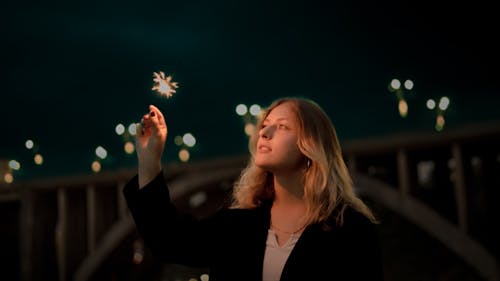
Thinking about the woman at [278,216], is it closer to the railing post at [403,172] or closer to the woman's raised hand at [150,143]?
the woman's raised hand at [150,143]

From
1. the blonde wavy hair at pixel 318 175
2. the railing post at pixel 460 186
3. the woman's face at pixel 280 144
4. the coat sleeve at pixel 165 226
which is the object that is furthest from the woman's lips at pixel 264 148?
the railing post at pixel 460 186

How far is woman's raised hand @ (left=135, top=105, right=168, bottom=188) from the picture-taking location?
2.91m

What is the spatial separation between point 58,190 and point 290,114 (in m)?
22.7

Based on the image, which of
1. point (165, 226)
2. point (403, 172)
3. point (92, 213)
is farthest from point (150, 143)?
point (92, 213)

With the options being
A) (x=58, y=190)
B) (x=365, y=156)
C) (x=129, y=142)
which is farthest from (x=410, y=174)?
(x=58, y=190)

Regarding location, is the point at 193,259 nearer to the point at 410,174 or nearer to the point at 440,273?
the point at 410,174

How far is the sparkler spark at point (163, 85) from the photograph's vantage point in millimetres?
2971

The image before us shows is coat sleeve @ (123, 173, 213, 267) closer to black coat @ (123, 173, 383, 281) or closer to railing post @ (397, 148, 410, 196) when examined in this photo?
black coat @ (123, 173, 383, 281)

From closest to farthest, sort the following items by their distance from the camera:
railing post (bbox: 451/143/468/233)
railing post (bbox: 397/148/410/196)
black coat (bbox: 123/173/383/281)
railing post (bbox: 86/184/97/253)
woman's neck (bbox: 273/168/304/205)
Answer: black coat (bbox: 123/173/383/281) → woman's neck (bbox: 273/168/304/205) → railing post (bbox: 451/143/468/233) → railing post (bbox: 397/148/410/196) → railing post (bbox: 86/184/97/253)

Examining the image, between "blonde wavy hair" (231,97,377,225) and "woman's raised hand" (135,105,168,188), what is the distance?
0.66 meters

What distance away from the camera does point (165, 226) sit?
2.94m

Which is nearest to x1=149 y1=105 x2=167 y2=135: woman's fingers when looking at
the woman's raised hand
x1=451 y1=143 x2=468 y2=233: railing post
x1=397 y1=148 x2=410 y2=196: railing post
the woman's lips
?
the woman's raised hand

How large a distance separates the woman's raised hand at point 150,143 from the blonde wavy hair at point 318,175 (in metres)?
0.66

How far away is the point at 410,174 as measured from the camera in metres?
15.9
